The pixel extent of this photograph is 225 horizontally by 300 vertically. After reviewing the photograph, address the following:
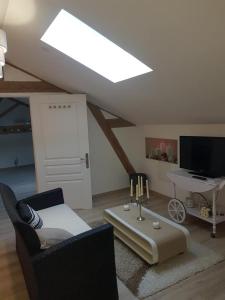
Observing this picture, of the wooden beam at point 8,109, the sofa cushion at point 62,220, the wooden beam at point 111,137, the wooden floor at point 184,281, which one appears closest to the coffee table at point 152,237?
the wooden floor at point 184,281

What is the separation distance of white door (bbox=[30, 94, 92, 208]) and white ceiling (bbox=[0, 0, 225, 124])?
0.45 m

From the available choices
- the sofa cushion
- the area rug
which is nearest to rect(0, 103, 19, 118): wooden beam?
the sofa cushion

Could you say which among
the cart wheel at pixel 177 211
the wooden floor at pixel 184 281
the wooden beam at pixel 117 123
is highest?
the wooden beam at pixel 117 123

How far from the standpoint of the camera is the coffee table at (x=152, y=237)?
100 inches

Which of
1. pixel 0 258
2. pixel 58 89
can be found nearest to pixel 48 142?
pixel 58 89

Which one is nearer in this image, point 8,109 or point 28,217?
point 28,217

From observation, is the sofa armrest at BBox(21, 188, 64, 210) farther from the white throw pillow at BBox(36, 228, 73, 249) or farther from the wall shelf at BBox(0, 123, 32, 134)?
the wall shelf at BBox(0, 123, 32, 134)

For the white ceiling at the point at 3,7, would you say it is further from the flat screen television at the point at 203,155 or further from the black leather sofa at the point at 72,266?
the flat screen television at the point at 203,155

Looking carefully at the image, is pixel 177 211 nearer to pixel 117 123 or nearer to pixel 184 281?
pixel 184 281

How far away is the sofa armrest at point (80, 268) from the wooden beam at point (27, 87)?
9.71 ft

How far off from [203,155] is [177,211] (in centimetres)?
91

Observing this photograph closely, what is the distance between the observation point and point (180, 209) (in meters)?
3.57

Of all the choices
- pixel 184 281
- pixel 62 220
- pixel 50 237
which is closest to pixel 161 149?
pixel 62 220

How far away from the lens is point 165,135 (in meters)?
4.53
